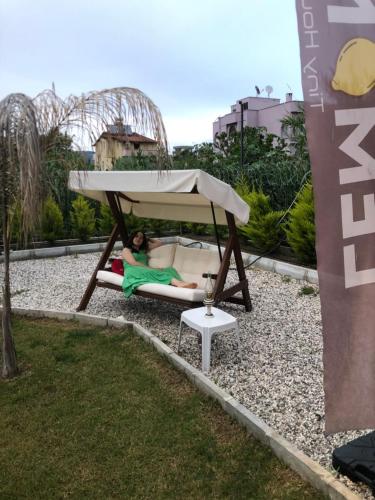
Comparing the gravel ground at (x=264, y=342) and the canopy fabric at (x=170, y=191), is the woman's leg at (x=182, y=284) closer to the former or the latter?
the gravel ground at (x=264, y=342)

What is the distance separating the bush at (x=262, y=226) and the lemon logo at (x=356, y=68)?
7.08 meters

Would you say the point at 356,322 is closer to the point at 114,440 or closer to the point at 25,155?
the point at 114,440

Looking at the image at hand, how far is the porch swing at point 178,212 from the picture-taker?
15.2 ft

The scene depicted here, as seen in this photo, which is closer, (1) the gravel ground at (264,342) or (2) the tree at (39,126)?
(1) the gravel ground at (264,342)

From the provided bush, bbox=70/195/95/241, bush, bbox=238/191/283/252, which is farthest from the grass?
bush, bbox=70/195/95/241

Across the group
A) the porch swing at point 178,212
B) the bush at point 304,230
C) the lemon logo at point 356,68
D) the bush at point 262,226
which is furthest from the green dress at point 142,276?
the lemon logo at point 356,68

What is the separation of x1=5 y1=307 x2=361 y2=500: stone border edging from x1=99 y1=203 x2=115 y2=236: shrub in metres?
7.10

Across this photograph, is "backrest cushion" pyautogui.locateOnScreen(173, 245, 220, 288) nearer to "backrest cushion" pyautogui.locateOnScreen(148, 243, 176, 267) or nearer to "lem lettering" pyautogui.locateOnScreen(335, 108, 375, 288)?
"backrest cushion" pyautogui.locateOnScreen(148, 243, 176, 267)

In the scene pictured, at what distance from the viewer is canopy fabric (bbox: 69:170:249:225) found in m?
4.51

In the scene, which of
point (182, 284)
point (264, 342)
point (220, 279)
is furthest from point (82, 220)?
point (264, 342)

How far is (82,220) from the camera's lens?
11.2 m

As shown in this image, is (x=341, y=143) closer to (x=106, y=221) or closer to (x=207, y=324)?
(x=207, y=324)

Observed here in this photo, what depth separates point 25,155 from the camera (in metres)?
3.18

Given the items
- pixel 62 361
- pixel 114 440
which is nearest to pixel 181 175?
pixel 62 361
